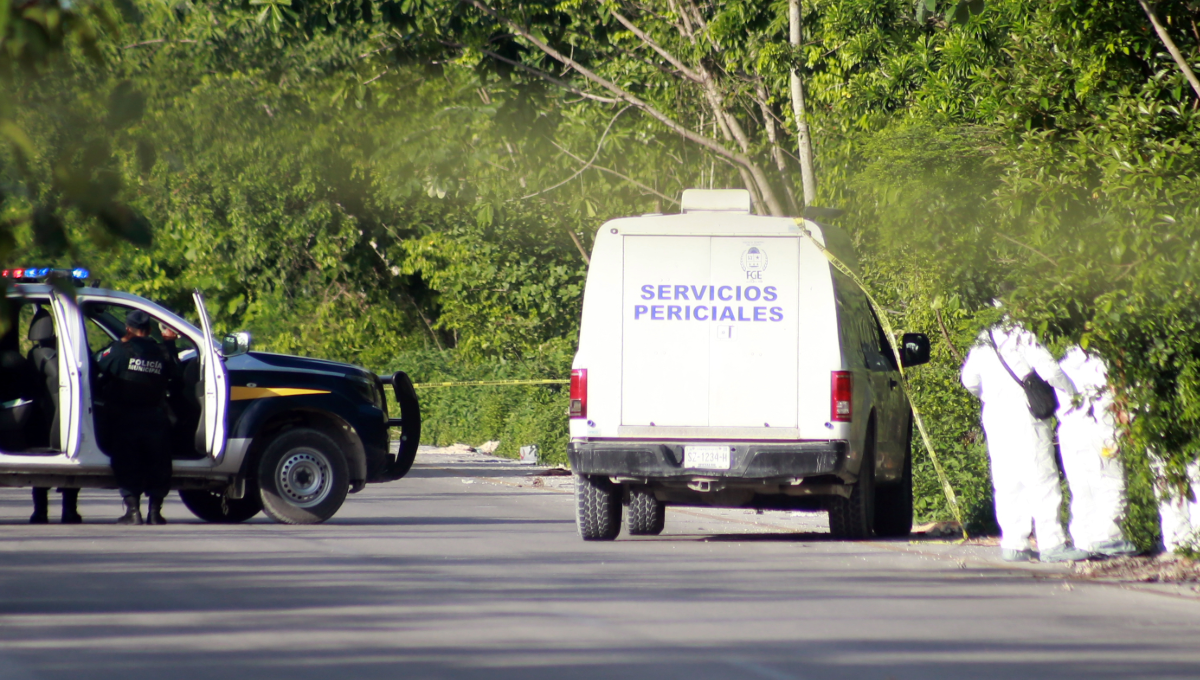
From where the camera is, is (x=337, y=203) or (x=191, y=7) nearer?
(x=191, y=7)

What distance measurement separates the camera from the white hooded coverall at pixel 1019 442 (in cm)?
1077

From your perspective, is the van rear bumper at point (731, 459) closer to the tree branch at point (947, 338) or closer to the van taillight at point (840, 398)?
the van taillight at point (840, 398)

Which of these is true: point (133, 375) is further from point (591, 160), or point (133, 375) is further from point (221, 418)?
point (591, 160)

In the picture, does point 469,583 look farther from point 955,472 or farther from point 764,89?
point 764,89

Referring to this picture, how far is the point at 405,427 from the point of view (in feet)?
46.8

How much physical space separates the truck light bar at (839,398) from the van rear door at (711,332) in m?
0.26

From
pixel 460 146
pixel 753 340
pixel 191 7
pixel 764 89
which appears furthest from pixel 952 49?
pixel 191 7

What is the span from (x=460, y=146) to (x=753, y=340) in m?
10.9

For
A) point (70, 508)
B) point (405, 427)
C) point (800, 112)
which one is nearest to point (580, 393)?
point (405, 427)

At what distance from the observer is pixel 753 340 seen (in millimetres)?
11633

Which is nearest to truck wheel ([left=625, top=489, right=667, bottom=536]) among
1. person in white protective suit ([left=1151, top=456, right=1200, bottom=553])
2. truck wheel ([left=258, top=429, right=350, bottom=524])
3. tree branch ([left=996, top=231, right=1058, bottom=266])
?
truck wheel ([left=258, top=429, right=350, bottom=524])

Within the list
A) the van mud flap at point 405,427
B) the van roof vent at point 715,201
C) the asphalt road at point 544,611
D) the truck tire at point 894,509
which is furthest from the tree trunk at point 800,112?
the asphalt road at point 544,611

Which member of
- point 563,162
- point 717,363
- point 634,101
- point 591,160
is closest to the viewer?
point 717,363

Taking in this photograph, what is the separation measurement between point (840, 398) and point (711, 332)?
101cm
